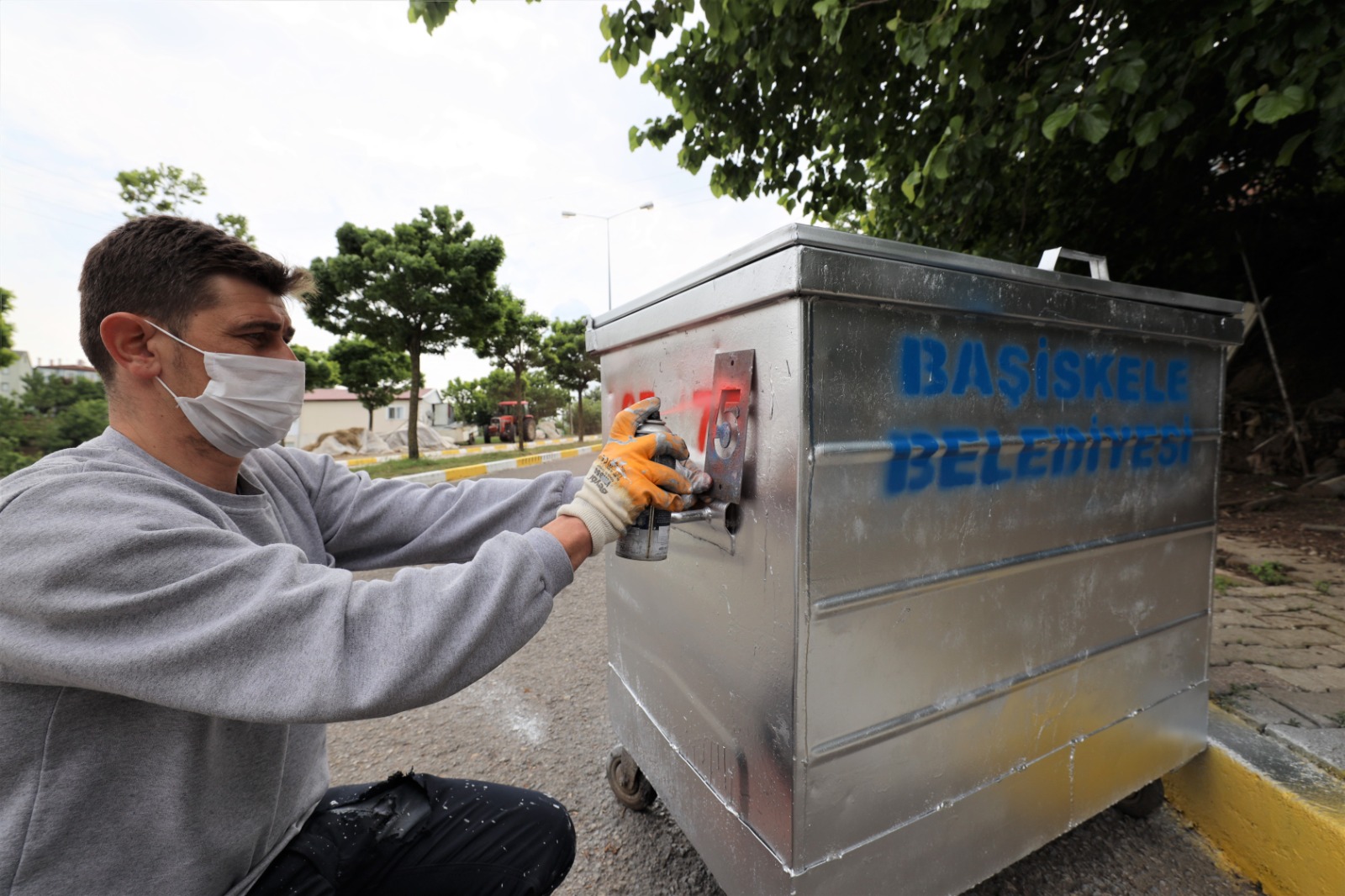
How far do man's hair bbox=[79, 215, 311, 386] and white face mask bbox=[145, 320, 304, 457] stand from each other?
0.17ft

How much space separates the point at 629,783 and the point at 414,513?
112 cm

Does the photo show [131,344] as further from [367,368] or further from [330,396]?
[330,396]

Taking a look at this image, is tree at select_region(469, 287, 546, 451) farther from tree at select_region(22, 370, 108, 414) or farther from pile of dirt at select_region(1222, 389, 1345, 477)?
pile of dirt at select_region(1222, 389, 1345, 477)

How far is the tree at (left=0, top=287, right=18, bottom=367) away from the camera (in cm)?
1187

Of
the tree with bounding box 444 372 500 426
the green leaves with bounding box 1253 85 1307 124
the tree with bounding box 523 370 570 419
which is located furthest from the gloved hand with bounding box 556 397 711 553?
the tree with bounding box 444 372 500 426

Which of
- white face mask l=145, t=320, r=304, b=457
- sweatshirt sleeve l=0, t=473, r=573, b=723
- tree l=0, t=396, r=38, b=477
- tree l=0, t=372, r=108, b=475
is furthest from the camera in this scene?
tree l=0, t=372, r=108, b=475

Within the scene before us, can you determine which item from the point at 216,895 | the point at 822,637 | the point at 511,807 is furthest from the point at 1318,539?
the point at 216,895

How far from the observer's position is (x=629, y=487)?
3.79ft

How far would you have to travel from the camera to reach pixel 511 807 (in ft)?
4.76

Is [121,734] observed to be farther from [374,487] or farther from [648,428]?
[648,428]

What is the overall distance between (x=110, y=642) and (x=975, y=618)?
1574 mm

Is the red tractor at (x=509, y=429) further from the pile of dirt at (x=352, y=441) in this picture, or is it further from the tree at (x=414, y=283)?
the tree at (x=414, y=283)

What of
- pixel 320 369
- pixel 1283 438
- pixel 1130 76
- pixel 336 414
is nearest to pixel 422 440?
pixel 320 369

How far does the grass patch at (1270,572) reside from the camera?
3.43 meters
